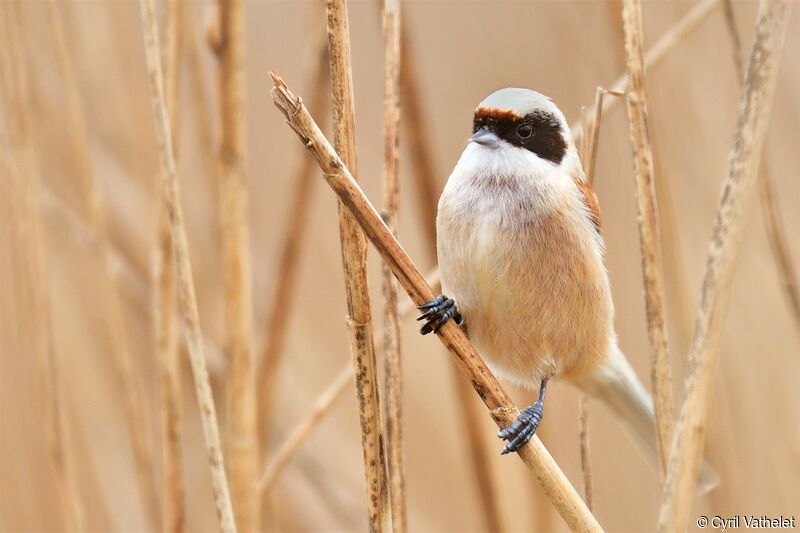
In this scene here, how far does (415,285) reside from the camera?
3.84ft

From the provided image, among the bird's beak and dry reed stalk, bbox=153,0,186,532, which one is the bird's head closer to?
the bird's beak

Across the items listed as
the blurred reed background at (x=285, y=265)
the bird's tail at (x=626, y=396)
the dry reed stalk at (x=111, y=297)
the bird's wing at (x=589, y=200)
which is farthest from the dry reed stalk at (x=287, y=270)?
the bird's tail at (x=626, y=396)

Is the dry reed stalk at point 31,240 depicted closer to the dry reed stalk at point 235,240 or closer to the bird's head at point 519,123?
the dry reed stalk at point 235,240

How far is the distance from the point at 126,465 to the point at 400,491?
5.22ft

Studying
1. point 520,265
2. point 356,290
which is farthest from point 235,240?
point 520,265

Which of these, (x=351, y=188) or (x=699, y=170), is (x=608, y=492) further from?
(x=351, y=188)

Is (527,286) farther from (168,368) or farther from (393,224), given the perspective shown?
(168,368)

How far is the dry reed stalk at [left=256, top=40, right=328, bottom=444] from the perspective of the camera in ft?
6.03

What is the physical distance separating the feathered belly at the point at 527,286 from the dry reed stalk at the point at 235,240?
391 mm

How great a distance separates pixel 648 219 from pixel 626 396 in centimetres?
59

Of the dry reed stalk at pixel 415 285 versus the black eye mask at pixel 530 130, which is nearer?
the dry reed stalk at pixel 415 285

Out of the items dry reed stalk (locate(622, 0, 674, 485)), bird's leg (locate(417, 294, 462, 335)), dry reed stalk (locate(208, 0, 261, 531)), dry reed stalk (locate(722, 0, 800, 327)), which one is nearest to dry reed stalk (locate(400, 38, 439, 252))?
bird's leg (locate(417, 294, 462, 335))

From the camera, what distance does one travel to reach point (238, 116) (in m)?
1.53

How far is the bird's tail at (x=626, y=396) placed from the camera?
1.77 meters
